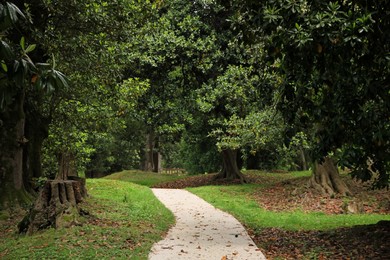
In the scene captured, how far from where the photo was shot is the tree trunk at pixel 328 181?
17.1 meters

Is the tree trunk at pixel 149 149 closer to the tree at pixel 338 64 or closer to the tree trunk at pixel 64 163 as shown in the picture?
the tree trunk at pixel 64 163

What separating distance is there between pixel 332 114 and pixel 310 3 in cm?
190

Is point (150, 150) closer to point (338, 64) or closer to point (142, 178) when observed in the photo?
point (142, 178)

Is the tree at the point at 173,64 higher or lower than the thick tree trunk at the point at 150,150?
higher

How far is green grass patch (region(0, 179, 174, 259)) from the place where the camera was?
721 cm

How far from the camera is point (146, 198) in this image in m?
16.0

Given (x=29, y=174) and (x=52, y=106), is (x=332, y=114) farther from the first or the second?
(x=29, y=174)

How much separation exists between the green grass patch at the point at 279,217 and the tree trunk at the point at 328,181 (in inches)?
117

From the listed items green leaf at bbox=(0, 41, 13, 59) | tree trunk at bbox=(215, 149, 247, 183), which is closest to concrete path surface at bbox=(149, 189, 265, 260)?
green leaf at bbox=(0, 41, 13, 59)

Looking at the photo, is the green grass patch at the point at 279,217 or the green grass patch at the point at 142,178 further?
the green grass patch at the point at 142,178

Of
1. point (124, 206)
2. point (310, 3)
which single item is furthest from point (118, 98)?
point (310, 3)

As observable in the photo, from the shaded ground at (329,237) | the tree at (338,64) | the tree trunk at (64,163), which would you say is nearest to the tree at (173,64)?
the tree trunk at (64,163)

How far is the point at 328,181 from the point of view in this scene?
688 inches

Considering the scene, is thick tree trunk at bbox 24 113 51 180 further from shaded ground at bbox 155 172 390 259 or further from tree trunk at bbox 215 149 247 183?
tree trunk at bbox 215 149 247 183
